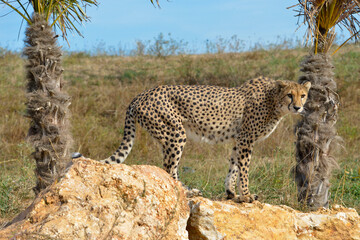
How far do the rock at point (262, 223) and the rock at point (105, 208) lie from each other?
14.2 inches

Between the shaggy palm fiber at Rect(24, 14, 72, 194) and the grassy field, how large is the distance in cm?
57

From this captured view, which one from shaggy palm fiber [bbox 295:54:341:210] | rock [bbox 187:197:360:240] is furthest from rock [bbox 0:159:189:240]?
shaggy palm fiber [bbox 295:54:341:210]

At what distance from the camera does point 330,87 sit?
5.35m

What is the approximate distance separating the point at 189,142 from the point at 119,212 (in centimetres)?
636

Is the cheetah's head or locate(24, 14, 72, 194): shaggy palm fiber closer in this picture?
the cheetah's head

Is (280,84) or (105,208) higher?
(280,84)

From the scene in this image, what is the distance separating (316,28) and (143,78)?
863cm

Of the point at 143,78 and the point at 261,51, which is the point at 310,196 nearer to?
the point at 143,78

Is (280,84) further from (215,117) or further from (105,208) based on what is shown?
(105,208)

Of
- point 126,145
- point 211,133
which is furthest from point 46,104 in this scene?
point 211,133

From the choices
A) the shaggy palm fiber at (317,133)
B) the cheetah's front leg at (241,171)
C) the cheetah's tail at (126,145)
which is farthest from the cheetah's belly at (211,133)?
the shaggy palm fiber at (317,133)

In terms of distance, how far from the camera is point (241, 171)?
4.74 meters

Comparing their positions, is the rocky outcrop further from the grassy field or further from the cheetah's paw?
the grassy field

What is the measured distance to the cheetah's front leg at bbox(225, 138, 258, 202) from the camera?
467cm
